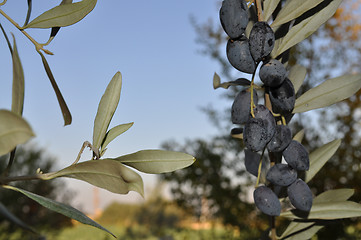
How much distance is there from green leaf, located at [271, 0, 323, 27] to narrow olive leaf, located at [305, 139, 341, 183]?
0.16m

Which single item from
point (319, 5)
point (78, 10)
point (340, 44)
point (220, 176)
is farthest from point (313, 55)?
point (78, 10)

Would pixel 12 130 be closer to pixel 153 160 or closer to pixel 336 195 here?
pixel 153 160

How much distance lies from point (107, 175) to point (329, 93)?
0.86 ft

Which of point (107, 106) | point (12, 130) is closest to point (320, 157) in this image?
A: point (107, 106)

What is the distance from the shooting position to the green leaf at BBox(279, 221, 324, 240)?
451 millimetres

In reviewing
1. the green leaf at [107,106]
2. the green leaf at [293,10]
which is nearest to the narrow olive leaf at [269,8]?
the green leaf at [293,10]

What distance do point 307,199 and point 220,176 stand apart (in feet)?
5.73

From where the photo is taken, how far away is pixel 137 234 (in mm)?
2979

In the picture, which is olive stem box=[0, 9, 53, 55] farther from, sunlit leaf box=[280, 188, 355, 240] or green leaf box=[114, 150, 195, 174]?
sunlit leaf box=[280, 188, 355, 240]

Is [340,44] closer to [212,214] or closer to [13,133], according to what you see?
[212,214]

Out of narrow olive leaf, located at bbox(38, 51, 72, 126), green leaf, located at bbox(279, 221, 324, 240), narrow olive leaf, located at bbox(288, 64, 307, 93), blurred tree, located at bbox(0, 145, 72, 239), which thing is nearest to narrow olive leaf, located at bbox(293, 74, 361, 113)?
narrow olive leaf, located at bbox(288, 64, 307, 93)

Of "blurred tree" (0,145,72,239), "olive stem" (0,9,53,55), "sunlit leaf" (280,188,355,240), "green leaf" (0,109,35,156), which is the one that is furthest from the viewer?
"blurred tree" (0,145,72,239)

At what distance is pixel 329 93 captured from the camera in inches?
16.9

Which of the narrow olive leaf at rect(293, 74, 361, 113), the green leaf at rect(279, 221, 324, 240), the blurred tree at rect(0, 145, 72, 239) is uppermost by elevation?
the narrow olive leaf at rect(293, 74, 361, 113)
